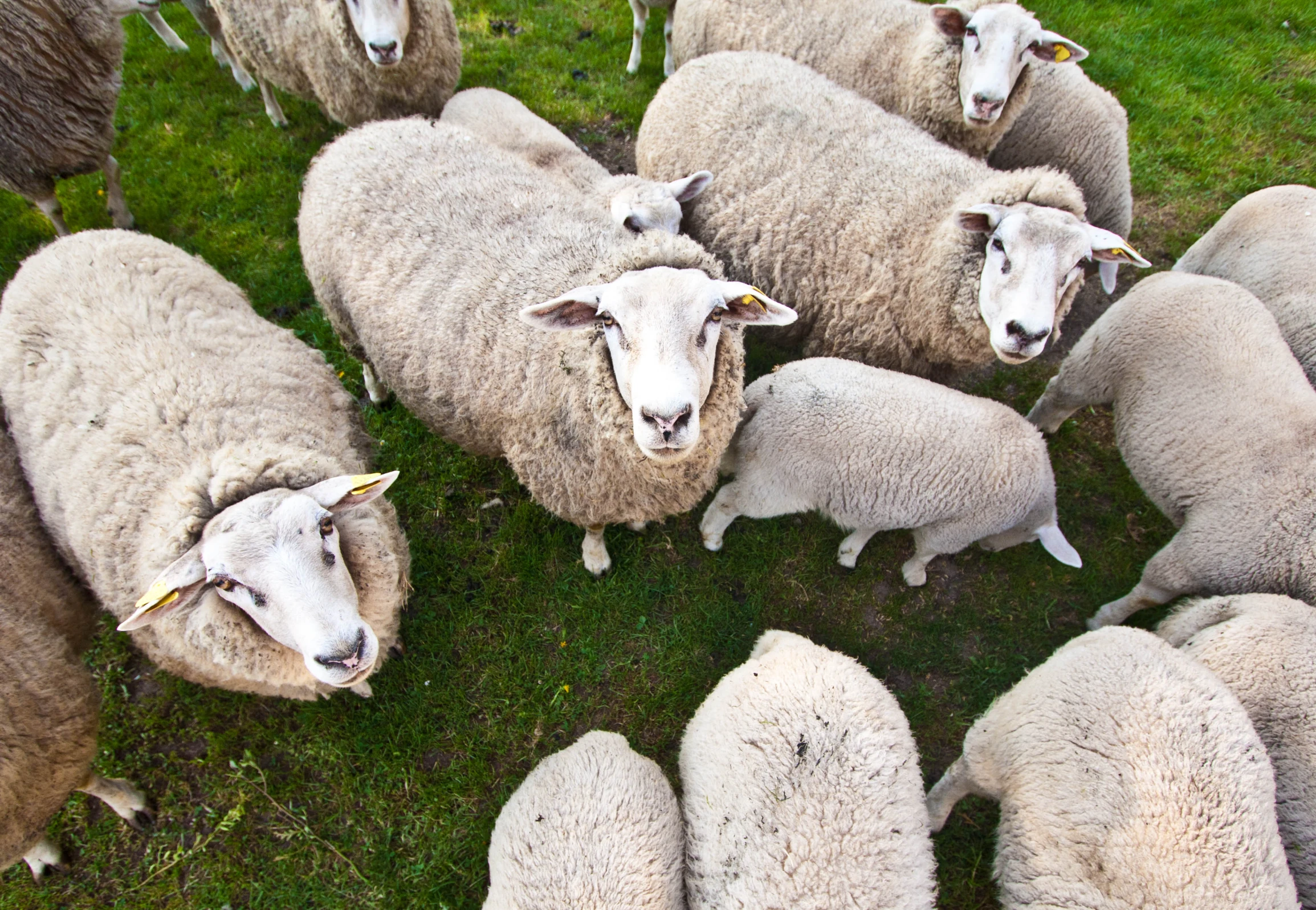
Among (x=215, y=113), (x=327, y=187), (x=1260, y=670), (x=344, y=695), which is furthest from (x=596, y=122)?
(x=1260, y=670)

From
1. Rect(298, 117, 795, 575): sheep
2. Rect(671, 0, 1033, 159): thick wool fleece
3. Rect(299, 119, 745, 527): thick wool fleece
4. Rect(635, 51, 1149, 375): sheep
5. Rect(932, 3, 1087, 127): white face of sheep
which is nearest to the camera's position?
Rect(298, 117, 795, 575): sheep

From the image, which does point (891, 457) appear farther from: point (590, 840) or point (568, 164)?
point (568, 164)

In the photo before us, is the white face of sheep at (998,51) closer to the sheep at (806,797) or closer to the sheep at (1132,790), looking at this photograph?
the sheep at (1132,790)

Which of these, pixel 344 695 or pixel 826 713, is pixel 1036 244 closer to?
pixel 826 713

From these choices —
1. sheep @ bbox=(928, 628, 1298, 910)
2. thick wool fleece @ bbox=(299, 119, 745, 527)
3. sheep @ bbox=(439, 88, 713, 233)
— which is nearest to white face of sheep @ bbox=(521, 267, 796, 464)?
thick wool fleece @ bbox=(299, 119, 745, 527)

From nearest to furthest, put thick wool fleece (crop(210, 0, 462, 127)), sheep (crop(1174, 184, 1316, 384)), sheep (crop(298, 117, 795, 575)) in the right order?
sheep (crop(298, 117, 795, 575))
sheep (crop(1174, 184, 1316, 384))
thick wool fleece (crop(210, 0, 462, 127))

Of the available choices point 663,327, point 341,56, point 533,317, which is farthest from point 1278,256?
point 341,56

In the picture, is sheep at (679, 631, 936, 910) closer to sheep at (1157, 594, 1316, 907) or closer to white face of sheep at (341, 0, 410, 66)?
sheep at (1157, 594, 1316, 907)

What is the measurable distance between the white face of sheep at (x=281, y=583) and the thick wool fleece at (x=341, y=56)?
3631 mm

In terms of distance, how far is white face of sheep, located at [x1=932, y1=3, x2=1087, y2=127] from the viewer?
13.1 feet

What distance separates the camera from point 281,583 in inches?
93.0

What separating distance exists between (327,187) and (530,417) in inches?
77.0

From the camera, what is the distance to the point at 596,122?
600cm

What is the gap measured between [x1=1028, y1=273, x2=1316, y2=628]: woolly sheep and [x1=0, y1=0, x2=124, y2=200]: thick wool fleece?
676cm
